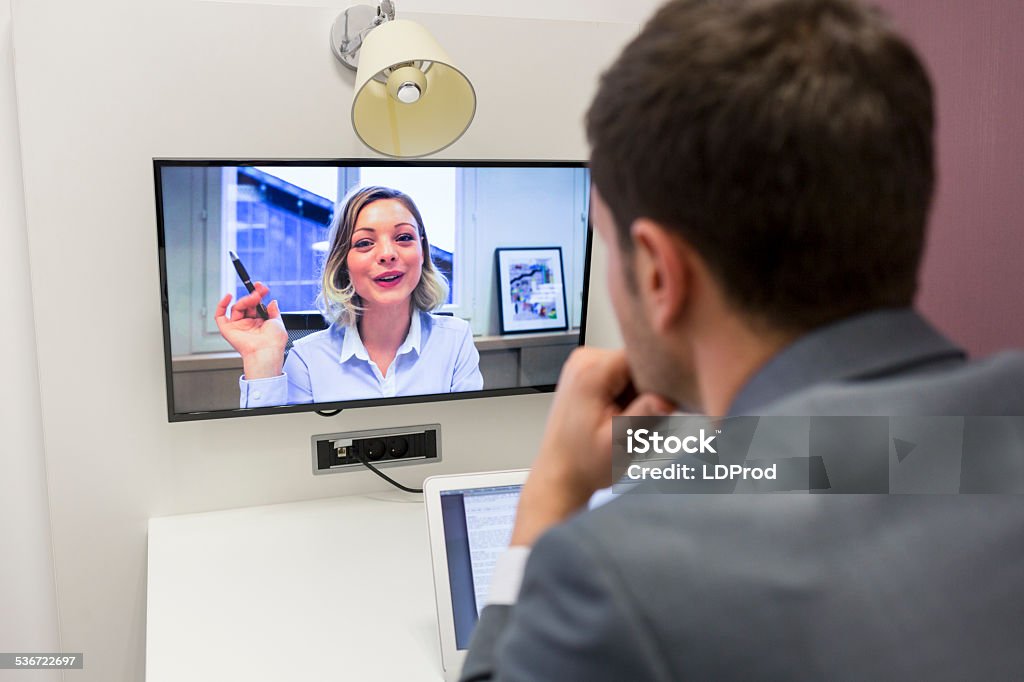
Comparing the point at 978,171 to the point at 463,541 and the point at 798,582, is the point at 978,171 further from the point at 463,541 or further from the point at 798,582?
the point at 798,582

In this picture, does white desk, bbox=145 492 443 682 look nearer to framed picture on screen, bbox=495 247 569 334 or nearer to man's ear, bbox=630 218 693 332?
framed picture on screen, bbox=495 247 569 334

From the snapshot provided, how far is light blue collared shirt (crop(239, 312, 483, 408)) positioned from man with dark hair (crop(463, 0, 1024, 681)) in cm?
114

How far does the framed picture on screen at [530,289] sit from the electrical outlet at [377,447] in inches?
12.8

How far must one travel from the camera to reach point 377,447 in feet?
6.43

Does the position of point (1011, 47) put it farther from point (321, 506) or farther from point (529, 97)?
point (321, 506)

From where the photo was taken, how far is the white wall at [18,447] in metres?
1.72

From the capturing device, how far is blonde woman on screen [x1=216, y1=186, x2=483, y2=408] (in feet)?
5.58

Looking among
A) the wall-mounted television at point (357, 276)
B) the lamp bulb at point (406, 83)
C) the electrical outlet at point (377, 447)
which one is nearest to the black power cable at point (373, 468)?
the electrical outlet at point (377, 447)

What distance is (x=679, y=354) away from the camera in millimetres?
667

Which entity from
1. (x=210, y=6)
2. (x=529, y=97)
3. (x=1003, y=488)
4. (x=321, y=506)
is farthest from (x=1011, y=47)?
(x=321, y=506)

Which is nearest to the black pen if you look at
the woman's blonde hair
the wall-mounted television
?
the wall-mounted television

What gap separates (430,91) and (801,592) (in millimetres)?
1298

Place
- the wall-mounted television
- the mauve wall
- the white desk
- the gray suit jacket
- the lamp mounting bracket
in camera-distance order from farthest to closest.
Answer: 1. the lamp mounting bracket
2. the wall-mounted television
3. the mauve wall
4. the white desk
5. the gray suit jacket
